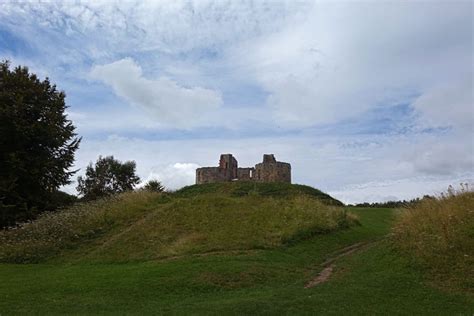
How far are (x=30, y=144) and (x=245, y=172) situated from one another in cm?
2169

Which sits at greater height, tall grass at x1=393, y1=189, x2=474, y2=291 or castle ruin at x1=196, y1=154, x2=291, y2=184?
castle ruin at x1=196, y1=154, x2=291, y2=184

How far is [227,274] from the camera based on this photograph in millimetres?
14133

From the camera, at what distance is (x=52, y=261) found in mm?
19312

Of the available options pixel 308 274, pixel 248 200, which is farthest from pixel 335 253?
pixel 248 200

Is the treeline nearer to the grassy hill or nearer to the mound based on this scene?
the grassy hill

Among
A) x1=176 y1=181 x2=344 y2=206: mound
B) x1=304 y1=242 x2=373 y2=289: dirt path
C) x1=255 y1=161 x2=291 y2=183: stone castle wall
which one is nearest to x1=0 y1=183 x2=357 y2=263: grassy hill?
x1=304 y1=242 x2=373 y2=289: dirt path

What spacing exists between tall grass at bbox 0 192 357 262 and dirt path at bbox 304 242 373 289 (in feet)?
6.82

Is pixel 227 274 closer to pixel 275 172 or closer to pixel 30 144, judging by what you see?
pixel 30 144

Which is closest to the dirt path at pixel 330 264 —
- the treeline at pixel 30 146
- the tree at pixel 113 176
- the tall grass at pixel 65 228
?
the tall grass at pixel 65 228

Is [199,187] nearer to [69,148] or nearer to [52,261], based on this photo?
[69,148]

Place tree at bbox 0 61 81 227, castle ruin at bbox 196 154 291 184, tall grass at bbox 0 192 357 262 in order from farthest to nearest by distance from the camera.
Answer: castle ruin at bbox 196 154 291 184 < tree at bbox 0 61 81 227 < tall grass at bbox 0 192 357 262

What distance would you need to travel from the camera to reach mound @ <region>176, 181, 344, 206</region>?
35125 millimetres

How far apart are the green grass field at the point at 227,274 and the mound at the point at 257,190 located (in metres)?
9.90

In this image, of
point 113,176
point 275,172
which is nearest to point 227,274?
point 275,172
